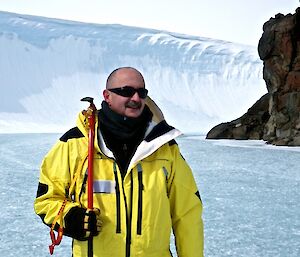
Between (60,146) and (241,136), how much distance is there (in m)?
19.8

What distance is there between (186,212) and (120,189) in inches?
9.9

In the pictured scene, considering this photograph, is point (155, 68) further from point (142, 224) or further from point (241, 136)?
point (142, 224)

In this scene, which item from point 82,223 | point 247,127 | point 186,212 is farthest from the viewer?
point 247,127

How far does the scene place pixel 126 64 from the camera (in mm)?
43719

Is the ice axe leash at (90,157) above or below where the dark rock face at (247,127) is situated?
above

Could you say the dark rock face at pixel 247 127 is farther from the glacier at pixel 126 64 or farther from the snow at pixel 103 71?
the glacier at pixel 126 64

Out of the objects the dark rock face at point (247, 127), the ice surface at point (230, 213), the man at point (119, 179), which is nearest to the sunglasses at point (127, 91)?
the man at point (119, 179)

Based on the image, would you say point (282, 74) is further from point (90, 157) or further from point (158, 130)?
point (90, 157)

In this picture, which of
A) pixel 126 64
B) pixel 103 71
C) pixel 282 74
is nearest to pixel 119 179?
pixel 282 74

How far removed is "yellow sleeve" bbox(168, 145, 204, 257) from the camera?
1.54m

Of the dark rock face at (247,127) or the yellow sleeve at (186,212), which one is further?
the dark rock face at (247,127)

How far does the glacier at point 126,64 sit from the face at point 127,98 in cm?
4013

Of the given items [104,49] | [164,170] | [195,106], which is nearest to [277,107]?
[164,170]

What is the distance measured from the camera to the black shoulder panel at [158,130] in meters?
1.47
